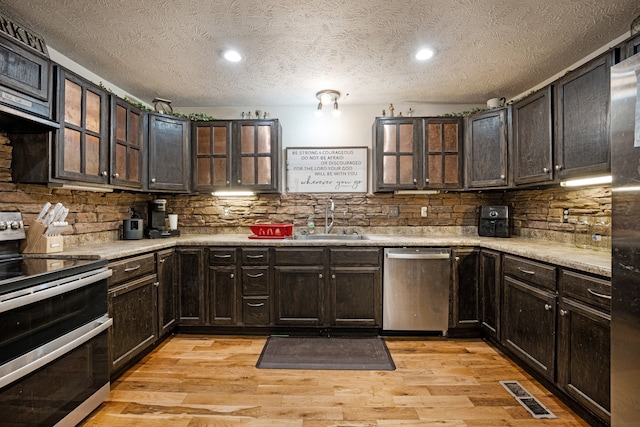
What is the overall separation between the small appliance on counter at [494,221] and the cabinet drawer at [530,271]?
2.38 feet

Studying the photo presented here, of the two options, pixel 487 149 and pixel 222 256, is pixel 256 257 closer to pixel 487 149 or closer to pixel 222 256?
pixel 222 256

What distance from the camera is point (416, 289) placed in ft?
10.00

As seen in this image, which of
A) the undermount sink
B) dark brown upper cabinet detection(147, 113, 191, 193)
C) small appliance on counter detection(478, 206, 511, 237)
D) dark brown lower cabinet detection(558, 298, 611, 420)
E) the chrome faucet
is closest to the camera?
dark brown lower cabinet detection(558, 298, 611, 420)

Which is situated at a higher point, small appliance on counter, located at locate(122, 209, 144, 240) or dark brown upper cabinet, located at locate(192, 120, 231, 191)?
dark brown upper cabinet, located at locate(192, 120, 231, 191)

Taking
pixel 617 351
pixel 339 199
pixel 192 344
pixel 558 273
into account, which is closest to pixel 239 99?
pixel 339 199

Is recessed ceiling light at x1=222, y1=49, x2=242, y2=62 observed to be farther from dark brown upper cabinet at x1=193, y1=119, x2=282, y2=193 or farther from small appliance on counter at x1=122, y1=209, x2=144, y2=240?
small appliance on counter at x1=122, y1=209, x2=144, y2=240

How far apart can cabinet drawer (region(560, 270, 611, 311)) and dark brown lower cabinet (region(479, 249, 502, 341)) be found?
2.45 feet

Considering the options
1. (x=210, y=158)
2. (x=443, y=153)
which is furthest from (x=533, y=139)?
(x=210, y=158)

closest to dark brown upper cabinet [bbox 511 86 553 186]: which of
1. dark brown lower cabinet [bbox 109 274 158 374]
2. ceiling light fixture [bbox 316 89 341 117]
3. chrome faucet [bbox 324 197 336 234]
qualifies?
ceiling light fixture [bbox 316 89 341 117]

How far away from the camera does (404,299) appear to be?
3055mm

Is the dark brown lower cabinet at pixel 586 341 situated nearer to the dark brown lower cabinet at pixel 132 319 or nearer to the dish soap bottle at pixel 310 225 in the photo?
the dish soap bottle at pixel 310 225

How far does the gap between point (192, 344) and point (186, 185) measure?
161 cm

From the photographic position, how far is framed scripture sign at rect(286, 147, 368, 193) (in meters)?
3.77

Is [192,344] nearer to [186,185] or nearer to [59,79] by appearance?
[186,185]
